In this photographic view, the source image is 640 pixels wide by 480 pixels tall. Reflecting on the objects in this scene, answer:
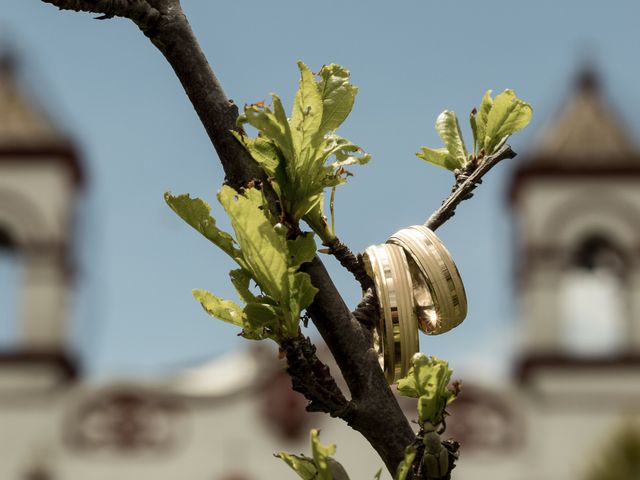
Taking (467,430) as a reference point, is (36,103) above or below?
above

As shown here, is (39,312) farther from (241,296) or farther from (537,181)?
(241,296)

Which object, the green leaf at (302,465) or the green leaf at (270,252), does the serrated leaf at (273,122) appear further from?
the green leaf at (302,465)

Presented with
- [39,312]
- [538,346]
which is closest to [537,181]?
[538,346]

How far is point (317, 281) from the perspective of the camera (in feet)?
4.33

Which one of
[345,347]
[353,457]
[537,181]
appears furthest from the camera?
[537,181]

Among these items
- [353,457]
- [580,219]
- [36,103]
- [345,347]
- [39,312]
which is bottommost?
[345,347]

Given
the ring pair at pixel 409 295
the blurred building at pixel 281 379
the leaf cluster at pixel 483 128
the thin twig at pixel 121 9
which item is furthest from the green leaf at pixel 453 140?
the blurred building at pixel 281 379

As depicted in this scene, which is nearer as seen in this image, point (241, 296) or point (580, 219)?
point (241, 296)

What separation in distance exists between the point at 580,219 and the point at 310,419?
482cm

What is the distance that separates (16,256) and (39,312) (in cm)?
94

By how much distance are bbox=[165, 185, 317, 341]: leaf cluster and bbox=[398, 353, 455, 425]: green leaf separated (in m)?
0.11

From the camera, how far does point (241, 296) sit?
4.40 feet

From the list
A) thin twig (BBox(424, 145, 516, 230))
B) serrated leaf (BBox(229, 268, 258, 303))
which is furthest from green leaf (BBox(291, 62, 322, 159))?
thin twig (BBox(424, 145, 516, 230))

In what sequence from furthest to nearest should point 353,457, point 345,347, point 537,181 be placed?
point 537,181
point 353,457
point 345,347
